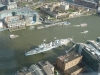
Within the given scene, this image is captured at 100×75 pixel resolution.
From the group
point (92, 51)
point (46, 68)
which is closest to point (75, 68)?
point (92, 51)

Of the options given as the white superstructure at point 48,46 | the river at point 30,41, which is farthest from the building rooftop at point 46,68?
the white superstructure at point 48,46

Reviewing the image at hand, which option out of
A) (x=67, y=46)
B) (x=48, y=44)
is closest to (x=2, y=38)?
(x=48, y=44)

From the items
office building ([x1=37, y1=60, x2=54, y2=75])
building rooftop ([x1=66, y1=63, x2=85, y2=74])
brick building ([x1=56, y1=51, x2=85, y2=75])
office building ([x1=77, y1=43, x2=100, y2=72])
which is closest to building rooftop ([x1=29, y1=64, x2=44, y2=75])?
office building ([x1=37, y1=60, x2=54, y2=75])

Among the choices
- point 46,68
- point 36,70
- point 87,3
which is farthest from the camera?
point 87,3

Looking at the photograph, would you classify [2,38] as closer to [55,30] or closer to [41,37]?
[41,37]

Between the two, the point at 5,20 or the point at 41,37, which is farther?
the point at 5,20

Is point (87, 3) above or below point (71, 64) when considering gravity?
above

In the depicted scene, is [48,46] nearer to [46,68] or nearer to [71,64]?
[71,64]

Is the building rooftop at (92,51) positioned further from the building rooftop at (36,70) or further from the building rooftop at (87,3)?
the building rooftop at (87,3)
